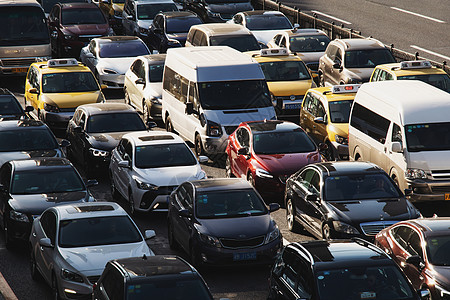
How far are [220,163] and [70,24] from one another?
47.7 feet

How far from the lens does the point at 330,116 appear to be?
24.6m

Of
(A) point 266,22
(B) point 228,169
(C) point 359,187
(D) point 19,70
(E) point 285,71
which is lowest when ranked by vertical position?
(D) point 19,70

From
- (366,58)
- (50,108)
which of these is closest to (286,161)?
(50,108)

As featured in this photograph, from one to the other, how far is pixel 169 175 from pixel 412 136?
5.21 metres

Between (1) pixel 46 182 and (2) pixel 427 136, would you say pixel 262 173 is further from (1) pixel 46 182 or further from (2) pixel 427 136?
(1) pixel 46 182

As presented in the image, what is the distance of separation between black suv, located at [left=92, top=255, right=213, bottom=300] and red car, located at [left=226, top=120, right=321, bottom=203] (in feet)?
27.4

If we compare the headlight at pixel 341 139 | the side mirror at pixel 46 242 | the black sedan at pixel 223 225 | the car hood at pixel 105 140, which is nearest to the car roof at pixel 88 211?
the side mirror at pixel 46 242

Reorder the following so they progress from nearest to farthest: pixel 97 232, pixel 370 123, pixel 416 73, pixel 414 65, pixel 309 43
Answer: pixel 97 232 < pixel 370 123 < pixel 416 73 < pixel 414 65 < pixel 309 43

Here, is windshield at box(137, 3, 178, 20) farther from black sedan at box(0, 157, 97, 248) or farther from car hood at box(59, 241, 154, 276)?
car hood at box(59, 241, 154, 276)

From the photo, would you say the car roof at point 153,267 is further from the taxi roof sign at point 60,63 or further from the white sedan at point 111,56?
the white sedan at point 111,56

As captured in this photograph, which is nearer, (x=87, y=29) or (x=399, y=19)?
(x=87, y=29)

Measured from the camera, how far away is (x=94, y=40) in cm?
3322

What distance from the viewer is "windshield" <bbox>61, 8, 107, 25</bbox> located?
36.8 m

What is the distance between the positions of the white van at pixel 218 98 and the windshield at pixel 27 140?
387cm
